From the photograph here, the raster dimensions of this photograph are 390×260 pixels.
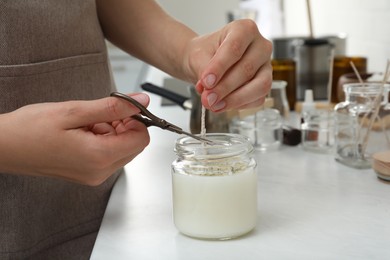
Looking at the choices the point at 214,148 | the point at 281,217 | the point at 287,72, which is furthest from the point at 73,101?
the point at 287,72

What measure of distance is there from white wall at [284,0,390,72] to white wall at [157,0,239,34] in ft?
4.63

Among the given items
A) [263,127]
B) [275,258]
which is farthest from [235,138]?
[263,127]

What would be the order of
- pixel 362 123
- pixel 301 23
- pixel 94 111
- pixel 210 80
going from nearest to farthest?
pixel 94 111 < pixel 210 80 < pixel 362 123 < pixel 301 23

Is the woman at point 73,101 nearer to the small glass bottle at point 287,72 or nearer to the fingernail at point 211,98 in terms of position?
the fingernail at point 211,98

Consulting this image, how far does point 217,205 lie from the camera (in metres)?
0.81

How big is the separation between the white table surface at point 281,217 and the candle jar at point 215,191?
2 centimetres

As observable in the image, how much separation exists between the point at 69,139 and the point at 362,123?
0.61 meters

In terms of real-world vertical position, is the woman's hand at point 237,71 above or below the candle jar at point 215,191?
above

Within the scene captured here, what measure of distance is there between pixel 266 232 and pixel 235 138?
0.44 feet

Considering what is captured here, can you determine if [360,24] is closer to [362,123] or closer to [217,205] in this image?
[362,123]

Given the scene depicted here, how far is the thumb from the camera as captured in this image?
769 millimetres

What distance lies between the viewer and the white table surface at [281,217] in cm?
78

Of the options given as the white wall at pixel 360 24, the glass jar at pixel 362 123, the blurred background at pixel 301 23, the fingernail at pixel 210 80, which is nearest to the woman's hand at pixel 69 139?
the fingernail at pixel 210 80

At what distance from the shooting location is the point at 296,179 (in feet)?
3.50
